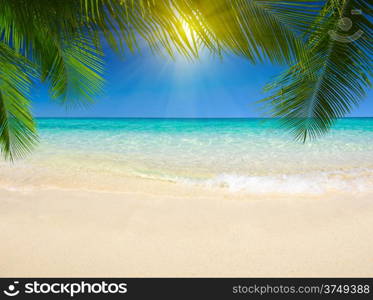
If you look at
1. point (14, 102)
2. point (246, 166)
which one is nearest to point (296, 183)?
point (246, 166)

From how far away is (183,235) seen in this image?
2416mm

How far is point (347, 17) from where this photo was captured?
156 centimetres

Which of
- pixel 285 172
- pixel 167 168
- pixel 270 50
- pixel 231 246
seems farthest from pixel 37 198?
pixel 285 172

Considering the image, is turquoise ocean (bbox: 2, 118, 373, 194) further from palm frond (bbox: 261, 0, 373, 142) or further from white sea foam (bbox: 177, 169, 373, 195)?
palm frond (bbox: 261, 0, 373, 142)

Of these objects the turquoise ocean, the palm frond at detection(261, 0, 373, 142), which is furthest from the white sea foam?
the palm frond at detection(261, 0, 373, 142)

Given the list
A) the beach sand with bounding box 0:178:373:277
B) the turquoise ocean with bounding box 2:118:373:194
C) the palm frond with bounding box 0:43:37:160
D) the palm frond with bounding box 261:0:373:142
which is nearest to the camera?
the palm frond with bounding box 261:0:373:142

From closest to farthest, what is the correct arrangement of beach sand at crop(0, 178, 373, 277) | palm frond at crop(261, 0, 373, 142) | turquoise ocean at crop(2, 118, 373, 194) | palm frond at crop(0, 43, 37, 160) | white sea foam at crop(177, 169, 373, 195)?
palm frond at crop(261, 0, 373, 142)
beach sand at crop(0, 178, 373, 277)
palm frond at crop(0, 43, 37, 160)
white sea foam at crop(177, 169, 373, 195)
turquoise ocean at crop(2, 118, 373, 194)

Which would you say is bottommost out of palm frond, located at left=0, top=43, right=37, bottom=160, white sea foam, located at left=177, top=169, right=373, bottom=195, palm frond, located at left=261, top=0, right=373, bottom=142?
palm frond, located at left=261, top=0, right=373, bottom=142

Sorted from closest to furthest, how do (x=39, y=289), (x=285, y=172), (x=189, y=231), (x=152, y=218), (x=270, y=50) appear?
(x=270, y=50)
(x=39, y=289)
(x=189, y=231)
(x=152, y=218)
(x=285, y=172)

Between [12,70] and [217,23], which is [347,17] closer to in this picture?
[217,23]

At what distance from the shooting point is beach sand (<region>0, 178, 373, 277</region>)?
1.98m

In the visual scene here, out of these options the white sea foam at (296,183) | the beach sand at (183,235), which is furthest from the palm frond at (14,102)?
the white sea foam at (296,183)

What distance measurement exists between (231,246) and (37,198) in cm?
248

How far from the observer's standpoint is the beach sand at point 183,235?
1.98 meters
